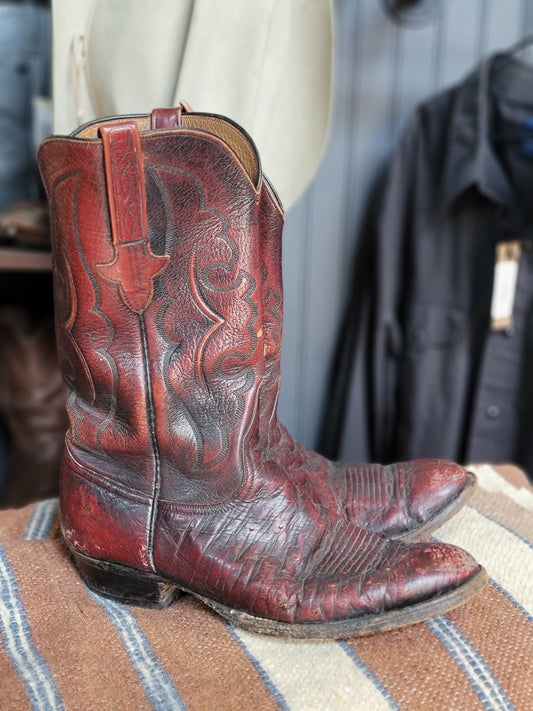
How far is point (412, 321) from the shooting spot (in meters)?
1.37

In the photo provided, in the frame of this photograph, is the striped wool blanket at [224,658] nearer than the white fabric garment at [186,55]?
Yes

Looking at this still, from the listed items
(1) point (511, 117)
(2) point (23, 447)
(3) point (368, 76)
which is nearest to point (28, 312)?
(2) point (23, 447)

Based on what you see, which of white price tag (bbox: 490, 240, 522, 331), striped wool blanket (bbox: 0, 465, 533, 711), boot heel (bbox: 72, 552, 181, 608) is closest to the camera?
striped wool blanket (bbox: 0, 465, 533, 711)

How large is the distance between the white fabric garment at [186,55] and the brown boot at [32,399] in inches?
25.2

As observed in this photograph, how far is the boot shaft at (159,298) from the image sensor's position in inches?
19.4

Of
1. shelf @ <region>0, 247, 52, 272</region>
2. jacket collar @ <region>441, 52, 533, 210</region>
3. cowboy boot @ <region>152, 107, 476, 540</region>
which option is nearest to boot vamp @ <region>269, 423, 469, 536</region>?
cowboy boot @ <region>152, 107, 476, 540</region>

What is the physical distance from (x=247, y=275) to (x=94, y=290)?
0.14 metres

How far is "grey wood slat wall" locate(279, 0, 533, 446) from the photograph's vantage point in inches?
57.6

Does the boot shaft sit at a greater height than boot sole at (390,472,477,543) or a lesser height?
greater

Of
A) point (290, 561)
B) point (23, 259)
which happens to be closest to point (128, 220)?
point (290, 561)

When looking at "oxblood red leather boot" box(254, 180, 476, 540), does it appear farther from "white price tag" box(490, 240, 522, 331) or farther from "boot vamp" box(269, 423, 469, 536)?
"white price tag" box(490, 240, 522, 331)

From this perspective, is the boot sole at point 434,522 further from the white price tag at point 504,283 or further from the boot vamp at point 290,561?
the white price tag at point 504,283

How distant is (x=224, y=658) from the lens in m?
0.52

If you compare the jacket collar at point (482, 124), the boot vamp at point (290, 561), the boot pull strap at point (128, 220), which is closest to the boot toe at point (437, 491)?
the boot vamp at point (290, 561)
